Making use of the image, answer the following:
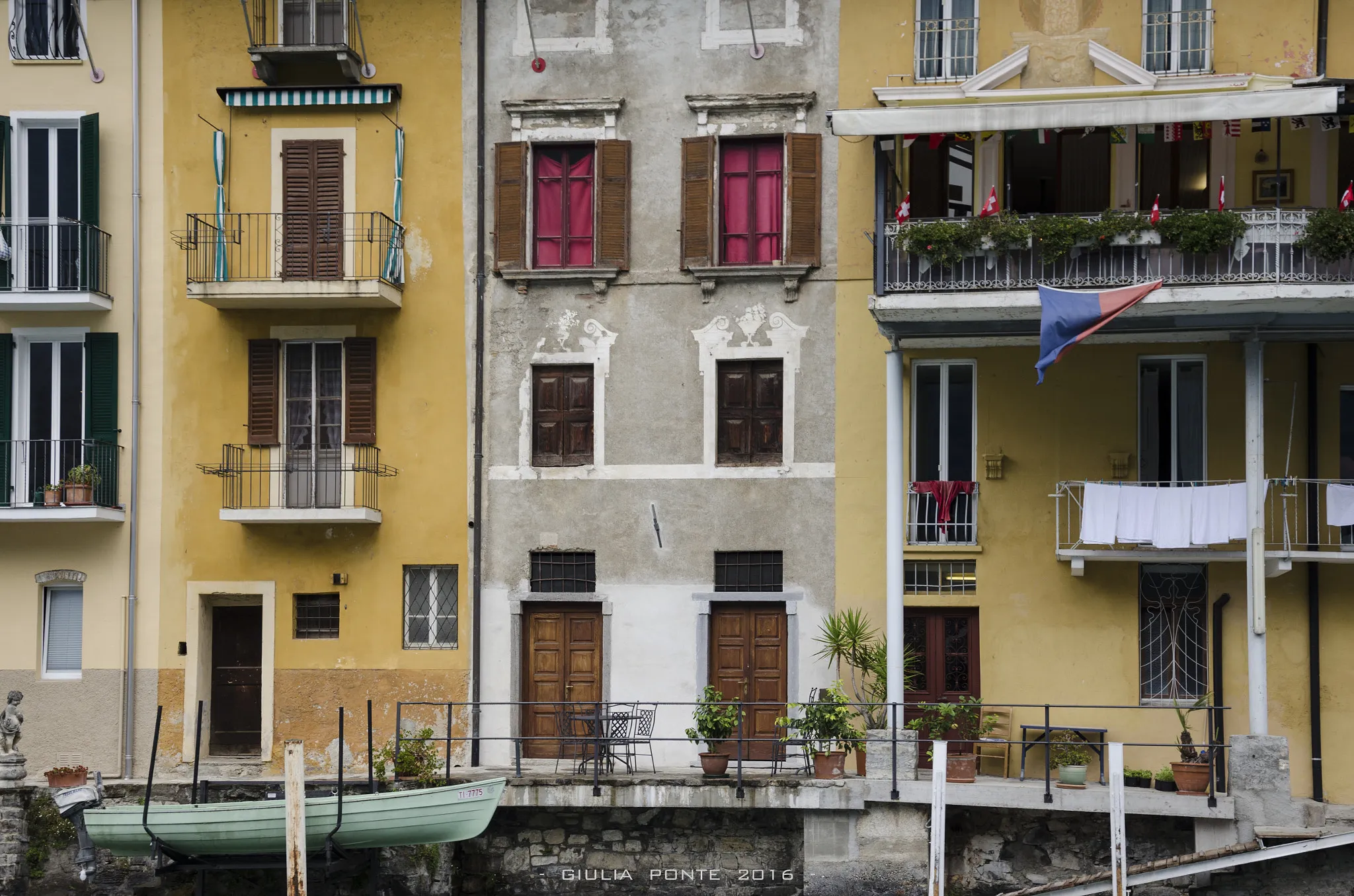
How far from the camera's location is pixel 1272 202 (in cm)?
2283

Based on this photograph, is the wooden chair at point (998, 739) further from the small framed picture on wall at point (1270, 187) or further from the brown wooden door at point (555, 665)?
the small framed picture on wall at point (1270, 187)

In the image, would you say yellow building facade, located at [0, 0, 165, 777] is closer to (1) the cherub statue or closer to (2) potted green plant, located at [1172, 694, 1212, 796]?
(1) the cherub statue

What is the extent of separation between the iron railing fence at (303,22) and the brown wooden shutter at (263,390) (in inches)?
169

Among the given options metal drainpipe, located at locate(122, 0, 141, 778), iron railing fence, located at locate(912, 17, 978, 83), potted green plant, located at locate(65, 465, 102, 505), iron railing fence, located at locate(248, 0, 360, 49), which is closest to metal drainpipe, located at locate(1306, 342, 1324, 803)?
iron railing fence, located at locate(912, 17, 978, 83)

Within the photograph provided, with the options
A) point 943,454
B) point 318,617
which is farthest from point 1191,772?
point 318,617

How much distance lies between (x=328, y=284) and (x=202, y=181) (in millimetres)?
2790

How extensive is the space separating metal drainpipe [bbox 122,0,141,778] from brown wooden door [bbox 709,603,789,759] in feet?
26.5

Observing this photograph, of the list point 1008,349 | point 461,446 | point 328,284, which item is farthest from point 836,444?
point 328,284

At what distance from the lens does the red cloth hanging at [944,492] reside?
77.2ft

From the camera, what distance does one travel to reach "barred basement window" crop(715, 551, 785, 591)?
79.0ft

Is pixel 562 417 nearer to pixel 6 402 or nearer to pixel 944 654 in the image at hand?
pixel 944 654

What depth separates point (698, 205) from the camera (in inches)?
954

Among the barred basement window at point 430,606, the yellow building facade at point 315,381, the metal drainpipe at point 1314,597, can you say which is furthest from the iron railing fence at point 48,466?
the metal drainpipe at point 1314,597

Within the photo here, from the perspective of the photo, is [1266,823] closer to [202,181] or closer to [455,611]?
[455,611]
